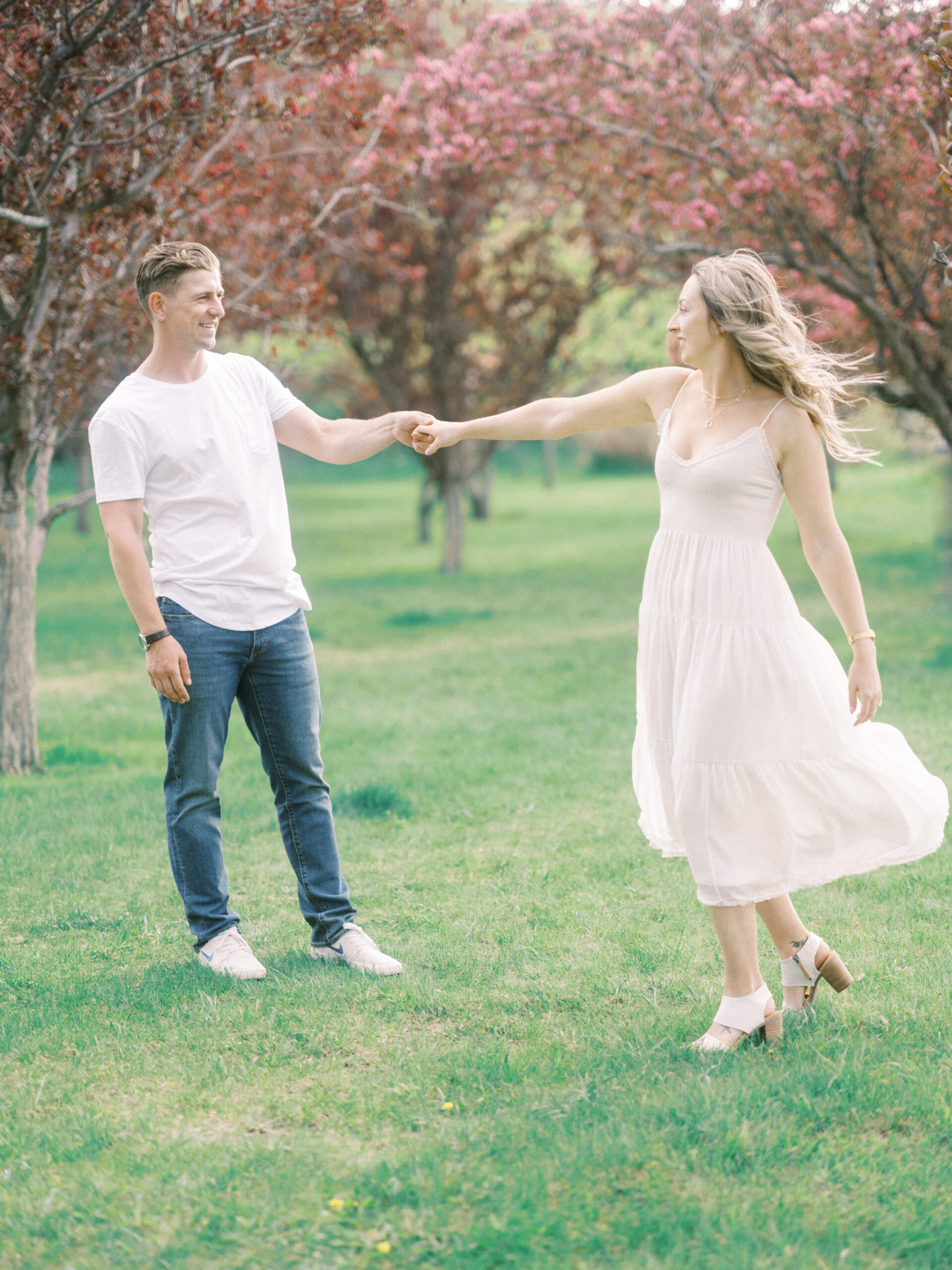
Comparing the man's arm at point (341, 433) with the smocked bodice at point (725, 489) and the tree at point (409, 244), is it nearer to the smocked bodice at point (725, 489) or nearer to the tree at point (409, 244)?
the smocked bodice at point (725, 489)

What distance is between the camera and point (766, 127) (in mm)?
10227

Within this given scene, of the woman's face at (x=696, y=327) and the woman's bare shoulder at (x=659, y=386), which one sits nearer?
the woman's face at (x=696, y=327)

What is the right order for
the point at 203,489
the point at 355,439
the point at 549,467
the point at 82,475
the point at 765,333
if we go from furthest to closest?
the point at 549,467 → the point at 82,475 → the point at 355,439 → the point at 203,489 → the point at 765,333

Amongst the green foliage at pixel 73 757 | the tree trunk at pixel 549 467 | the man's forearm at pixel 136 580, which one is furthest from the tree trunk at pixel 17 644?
the tree trunk at pixel 549 467

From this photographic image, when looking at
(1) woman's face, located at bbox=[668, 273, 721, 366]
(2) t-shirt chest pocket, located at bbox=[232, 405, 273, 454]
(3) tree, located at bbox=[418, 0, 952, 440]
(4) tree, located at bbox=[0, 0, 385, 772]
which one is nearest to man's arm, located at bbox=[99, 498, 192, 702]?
(2) t-shirt chest pocket, located at bbox=[232, 405, 273, 454]

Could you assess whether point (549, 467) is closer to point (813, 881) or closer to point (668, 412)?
point (668, 412)

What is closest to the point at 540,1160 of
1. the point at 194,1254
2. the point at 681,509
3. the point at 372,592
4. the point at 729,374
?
the point at 194,1254

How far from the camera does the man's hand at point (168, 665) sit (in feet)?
12.7

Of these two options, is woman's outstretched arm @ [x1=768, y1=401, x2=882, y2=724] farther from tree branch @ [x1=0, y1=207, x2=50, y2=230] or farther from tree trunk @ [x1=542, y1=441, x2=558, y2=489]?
tree trunk @ [x1=542, y1=441, x2=558, y2=489]

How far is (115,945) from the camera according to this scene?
4.59 metres

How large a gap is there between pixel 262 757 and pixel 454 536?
14919 millimetres

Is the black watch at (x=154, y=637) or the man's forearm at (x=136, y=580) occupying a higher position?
the man's forearm at (x=136, y=580)

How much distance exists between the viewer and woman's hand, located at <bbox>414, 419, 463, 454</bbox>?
4098 mm

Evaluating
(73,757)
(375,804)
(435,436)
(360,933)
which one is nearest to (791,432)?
(435,436)
